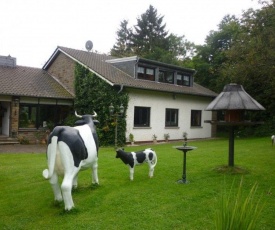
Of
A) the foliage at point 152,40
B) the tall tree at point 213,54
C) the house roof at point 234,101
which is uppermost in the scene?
the foliage at point 152,40

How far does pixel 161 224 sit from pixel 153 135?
14665mm

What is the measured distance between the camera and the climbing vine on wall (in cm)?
1755

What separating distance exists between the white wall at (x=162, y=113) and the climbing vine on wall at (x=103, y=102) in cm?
71

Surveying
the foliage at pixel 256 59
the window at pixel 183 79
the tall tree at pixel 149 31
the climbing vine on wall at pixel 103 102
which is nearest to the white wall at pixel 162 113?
the climbing vine on wall at pixel 103 102

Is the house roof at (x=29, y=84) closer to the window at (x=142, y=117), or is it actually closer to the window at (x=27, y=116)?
the window at (x=27, y=116)

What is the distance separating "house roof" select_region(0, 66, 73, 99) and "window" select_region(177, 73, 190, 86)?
28.8ft

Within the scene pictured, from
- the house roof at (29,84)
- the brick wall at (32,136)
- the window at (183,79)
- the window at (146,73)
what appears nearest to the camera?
the house roof at (29,84)

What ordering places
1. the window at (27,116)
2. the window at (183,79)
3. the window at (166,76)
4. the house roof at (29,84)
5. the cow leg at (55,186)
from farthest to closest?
the window at (183,79)
the window at (166,76)
the window at (27,116)
the house roof at (29,84)
the cow leg at (55,186)

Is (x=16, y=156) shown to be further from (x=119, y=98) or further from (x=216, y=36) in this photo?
(x=216, y=36)

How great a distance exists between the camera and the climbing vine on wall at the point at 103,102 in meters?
17.5

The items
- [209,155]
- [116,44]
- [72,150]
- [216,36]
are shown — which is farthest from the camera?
[116,44]

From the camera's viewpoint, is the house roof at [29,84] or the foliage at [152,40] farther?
the foliage at [152,40]

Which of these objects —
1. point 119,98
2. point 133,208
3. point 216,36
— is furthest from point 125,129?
point 216,36

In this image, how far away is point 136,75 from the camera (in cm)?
2042
